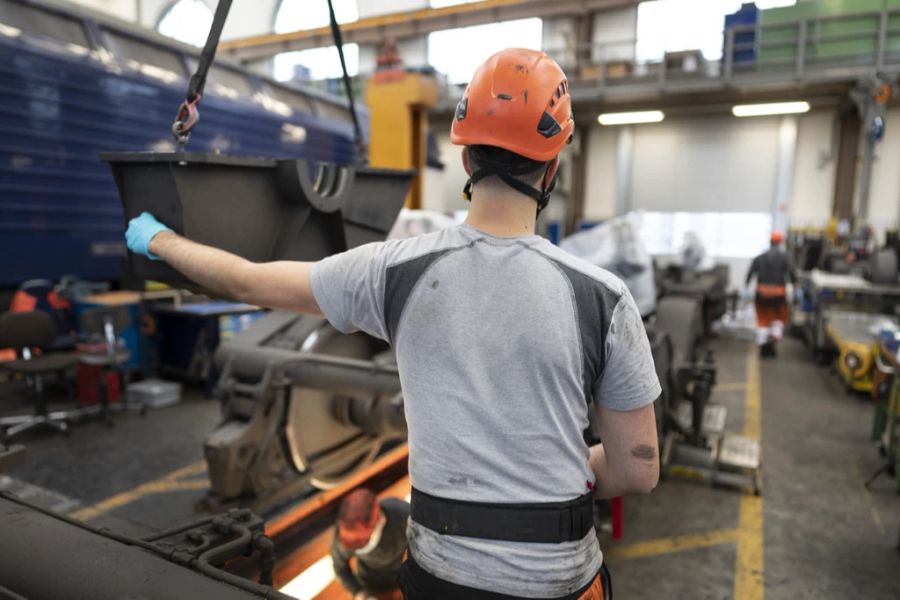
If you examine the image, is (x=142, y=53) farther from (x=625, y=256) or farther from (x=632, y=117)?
(x=632, y=117)

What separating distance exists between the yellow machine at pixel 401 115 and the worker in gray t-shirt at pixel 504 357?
751cm

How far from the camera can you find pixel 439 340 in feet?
3.46

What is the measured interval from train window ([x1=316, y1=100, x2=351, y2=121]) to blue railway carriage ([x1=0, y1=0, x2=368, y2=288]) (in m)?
2.10

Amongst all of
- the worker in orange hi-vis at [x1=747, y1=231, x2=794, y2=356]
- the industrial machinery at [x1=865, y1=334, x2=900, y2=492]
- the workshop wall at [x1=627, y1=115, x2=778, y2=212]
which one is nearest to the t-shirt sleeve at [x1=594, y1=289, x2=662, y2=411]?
the industrial machinery at [x1=865, y1=334, x2=900, y2=492]

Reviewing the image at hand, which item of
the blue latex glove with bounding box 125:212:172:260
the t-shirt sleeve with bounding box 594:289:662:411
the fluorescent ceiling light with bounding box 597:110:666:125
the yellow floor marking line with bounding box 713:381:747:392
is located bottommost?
the yellow floor marking line with bounding box 713:381:747:392

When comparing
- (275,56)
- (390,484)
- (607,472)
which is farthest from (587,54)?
(607,472)

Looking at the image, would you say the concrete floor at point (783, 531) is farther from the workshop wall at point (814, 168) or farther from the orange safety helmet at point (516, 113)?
the workshop wall at point (814, 168)

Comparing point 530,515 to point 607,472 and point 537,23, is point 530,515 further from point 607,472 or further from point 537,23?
point 537,23

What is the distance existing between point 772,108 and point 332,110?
8.29m

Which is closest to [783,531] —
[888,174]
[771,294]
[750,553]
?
[750,553]

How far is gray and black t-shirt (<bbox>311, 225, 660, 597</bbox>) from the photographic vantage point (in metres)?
1.02

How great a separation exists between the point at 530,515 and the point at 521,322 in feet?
1.10

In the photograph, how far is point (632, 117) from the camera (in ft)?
41.4

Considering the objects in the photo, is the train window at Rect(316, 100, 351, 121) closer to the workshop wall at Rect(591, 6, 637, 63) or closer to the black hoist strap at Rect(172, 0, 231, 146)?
the workshop wall at Rect(591, 6, 637, 63)
